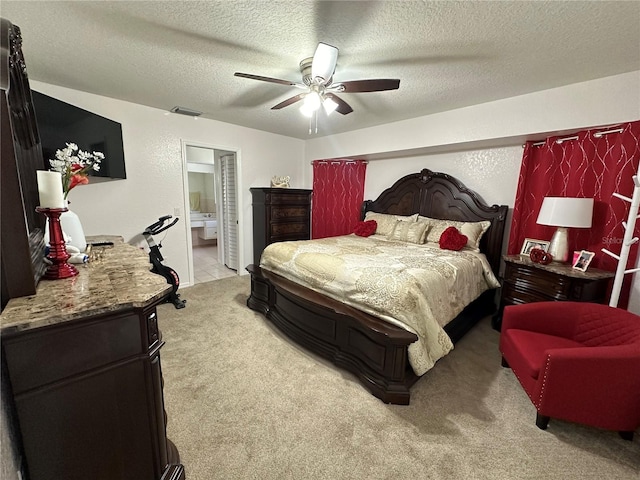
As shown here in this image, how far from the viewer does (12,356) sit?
2.74ft

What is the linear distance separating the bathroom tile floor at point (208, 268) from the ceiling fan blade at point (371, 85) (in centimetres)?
367

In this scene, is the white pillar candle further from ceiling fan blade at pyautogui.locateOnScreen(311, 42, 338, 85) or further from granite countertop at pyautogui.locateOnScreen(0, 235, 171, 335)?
ceiling fan blade at pyautogui.locateOnScreen(311, 42, 338, 85)

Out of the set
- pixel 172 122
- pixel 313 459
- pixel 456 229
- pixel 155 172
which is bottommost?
pixel 313 459

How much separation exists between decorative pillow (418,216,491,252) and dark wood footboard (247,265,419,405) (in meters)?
1.87

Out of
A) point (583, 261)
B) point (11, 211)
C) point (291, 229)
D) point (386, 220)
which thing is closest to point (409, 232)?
point (386, 220)

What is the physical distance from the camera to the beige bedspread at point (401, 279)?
76.2 inches

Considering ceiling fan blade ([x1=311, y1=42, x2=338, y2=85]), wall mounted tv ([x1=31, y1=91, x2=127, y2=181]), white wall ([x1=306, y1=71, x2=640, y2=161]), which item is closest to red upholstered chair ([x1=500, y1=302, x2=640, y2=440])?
white wall ([x1=306, y1=71, x2=640, y2=161])

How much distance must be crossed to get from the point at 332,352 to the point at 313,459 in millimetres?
887

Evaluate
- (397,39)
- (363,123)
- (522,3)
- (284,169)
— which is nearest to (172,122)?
(284,169)

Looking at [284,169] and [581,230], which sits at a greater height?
[284,169]

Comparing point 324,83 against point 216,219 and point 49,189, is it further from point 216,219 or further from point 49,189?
point 216,219

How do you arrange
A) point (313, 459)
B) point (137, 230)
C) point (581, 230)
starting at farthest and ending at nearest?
point (137, 230)
point (581, 230)
point (313, 459)

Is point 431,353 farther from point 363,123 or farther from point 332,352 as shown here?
point 363,123

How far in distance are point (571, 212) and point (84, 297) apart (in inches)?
134
